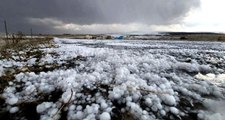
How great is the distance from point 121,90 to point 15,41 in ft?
36.4

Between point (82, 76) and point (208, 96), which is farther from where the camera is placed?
point (82, 76)

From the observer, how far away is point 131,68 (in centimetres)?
372

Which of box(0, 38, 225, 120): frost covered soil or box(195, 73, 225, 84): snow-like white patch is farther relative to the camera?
box(195, 73, 225, 84): snow-like white patch

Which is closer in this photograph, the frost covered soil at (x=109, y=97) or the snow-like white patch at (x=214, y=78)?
the frost covered soil at (x=109, y=97)

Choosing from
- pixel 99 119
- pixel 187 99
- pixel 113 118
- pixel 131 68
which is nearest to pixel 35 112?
pixel 99 119

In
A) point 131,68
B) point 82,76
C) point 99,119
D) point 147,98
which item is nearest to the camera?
point 99,119

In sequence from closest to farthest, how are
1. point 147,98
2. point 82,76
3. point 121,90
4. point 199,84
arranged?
point 147,98, point 121,90, point 199,84, point 82,76

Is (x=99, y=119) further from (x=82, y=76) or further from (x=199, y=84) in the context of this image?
(x=199, y=84)

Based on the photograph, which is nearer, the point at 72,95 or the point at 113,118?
the point at 113,118

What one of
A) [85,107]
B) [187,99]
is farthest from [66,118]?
[187,99]

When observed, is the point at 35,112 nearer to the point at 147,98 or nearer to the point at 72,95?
the point at 72,95

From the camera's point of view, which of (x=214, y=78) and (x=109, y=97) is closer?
(x=109, y=97)

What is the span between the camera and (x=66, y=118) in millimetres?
1845

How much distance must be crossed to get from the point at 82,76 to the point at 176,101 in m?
1.53
